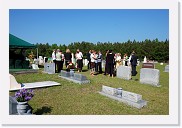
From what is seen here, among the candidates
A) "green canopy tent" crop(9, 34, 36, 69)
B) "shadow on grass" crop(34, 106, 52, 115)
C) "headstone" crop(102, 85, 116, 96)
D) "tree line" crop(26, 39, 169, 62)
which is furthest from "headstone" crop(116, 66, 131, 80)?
"tree line" crop(26, 39, 169, 62)

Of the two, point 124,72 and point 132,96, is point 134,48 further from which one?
point 132,96

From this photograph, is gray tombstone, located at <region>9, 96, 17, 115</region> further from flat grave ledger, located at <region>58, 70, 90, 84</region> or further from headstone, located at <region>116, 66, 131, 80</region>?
headstone, located at <region>116, 66, 131, 80</region>

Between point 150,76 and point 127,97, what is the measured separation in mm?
4000

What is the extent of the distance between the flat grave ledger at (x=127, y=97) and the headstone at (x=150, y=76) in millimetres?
3396

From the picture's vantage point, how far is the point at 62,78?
12281 millimetres

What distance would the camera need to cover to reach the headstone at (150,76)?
1052 cm

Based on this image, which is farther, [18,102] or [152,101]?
[152,101]
